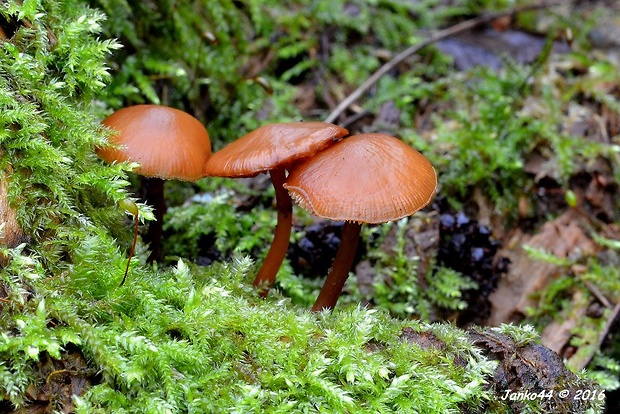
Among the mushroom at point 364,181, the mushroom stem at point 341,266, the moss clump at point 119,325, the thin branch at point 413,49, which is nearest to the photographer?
the moss clump at point 119,325

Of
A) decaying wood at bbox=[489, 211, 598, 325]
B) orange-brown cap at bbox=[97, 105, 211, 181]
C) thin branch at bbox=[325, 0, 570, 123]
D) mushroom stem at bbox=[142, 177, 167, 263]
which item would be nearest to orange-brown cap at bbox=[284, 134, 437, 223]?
orange-brown cap at bbox=[97, 105, 211, 181]

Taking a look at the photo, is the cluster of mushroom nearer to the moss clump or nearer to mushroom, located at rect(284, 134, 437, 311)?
mushroom, located at rect(284, 134, 437, 311)

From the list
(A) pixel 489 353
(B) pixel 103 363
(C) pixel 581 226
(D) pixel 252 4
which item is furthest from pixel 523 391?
(D) pixel 252 4

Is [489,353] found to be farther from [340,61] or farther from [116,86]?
[340,61]

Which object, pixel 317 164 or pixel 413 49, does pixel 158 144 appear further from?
pixel 413 49

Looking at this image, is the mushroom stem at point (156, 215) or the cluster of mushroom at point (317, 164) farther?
the mushroom stem at point (156, 215)

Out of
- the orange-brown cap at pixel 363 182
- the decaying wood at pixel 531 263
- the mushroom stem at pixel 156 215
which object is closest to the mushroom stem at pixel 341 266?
the orange-brown cap at pixel 363 182

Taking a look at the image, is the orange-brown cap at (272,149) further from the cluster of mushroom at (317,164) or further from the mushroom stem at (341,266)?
the mushroom stem at (341,266)
